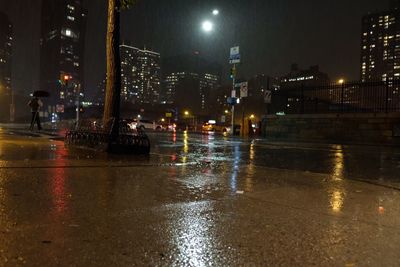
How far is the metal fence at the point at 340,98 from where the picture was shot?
84.0 ft

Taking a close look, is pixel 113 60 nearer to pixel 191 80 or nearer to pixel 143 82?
pixel 191 80

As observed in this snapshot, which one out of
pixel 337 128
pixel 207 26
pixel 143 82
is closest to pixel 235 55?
pixel 207 26

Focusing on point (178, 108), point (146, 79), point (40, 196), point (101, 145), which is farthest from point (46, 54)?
point (40, 196)

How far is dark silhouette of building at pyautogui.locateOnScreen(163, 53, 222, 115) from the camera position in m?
116

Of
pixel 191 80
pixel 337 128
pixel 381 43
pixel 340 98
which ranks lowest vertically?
pixel 337 128

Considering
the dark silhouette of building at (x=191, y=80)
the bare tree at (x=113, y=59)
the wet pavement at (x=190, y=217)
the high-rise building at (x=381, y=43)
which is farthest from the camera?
the dark silhouette of building at (x=191, y=80)

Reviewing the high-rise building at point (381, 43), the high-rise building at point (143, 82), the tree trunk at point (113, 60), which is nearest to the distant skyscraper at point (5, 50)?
the high-rise building at point (143, 82)

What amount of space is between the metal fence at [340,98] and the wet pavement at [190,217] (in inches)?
663

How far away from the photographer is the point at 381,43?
82500mm

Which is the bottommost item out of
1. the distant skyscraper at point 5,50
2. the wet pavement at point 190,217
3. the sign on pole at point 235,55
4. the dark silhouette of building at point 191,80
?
the wet pavement at point 190,217

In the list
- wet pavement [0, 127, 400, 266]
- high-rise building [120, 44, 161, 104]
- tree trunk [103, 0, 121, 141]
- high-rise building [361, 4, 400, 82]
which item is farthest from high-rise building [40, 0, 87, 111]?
wet pavement [0, 127, 400, 266]

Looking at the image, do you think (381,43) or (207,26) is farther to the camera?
(381,43)

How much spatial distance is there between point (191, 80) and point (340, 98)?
324ft

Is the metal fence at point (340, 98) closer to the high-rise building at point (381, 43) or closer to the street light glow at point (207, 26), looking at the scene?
the street light glow at point (207, 26)
